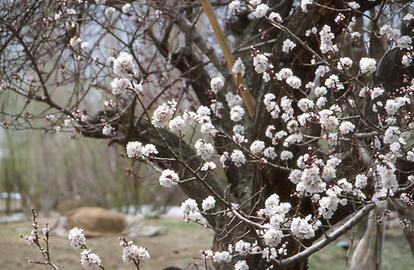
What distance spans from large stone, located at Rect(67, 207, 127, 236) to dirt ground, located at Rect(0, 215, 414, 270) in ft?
1.27

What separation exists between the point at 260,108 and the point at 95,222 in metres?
8.42

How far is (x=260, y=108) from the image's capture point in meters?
4.59

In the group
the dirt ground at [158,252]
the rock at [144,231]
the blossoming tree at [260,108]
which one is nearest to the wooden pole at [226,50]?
the blossoming tree at [260,108]

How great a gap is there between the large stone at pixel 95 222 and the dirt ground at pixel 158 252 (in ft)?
1.27

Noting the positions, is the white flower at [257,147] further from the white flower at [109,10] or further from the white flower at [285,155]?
the white flower at [109,10]

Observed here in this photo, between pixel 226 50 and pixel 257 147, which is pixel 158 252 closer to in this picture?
pixel 226 50

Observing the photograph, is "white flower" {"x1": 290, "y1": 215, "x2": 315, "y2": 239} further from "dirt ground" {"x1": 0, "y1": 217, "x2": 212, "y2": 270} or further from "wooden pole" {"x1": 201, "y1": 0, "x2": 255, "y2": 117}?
"dirt ground" {"x1": 0, "y1": 217, "x2": 212, "y2": 270}

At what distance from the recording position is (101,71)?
5.38 m

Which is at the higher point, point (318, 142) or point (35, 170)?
point (35, 170)

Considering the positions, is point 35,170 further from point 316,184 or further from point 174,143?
point 316,184

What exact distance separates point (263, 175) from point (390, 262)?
5985 mm

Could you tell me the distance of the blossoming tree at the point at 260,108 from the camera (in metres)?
3.23

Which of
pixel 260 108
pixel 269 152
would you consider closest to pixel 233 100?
pixel 260 108

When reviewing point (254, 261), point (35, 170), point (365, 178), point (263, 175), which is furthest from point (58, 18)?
point (35, 170)
